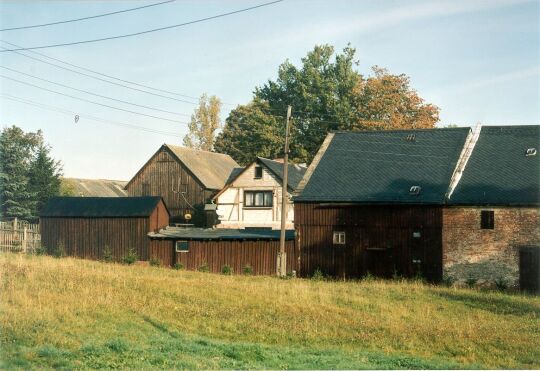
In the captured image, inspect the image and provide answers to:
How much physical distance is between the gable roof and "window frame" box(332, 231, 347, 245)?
23.5 meters

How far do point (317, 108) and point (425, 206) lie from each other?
39.0 m

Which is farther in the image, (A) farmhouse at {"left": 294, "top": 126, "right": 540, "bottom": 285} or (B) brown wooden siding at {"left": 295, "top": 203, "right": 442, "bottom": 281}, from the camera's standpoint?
(B) brown wooden siding at {"left": 295, "top": 203, "right": 442, "bottom": 281}

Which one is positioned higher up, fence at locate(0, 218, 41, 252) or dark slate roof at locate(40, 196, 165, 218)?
dark slate roof at locate(40, 196, 165, 218)

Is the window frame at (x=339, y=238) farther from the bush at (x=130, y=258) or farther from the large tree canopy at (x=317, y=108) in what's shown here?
the large tree canopy at (x=317, y=108)

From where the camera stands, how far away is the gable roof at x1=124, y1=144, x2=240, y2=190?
196 feet

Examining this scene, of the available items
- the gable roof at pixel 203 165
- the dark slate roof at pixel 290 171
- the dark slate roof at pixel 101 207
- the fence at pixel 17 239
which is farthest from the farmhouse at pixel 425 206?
the gable roof at pixel 203 165

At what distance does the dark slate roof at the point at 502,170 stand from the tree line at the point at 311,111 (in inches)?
931

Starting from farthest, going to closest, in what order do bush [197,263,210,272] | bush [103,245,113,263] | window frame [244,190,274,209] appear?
window frame [244,190,274,209]
bush [103,245,113,263]
bush [197,263,210,272]

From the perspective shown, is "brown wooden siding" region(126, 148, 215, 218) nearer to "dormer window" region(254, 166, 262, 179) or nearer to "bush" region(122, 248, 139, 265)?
"dormer window" region(254, 166, 262, 179)

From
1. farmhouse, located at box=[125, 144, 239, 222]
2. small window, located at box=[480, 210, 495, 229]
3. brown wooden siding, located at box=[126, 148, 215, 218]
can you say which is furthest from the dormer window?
small window, located at box=[480, 210, 495, 229]

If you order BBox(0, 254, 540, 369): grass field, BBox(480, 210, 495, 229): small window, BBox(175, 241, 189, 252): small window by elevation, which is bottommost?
BBox(0, 254, 540, 369): grass field

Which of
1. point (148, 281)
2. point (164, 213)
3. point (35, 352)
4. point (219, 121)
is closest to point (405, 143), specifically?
point (164, 213)

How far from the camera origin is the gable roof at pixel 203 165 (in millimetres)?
59781

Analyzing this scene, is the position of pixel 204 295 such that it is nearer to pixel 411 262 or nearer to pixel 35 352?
pixel 35 352
